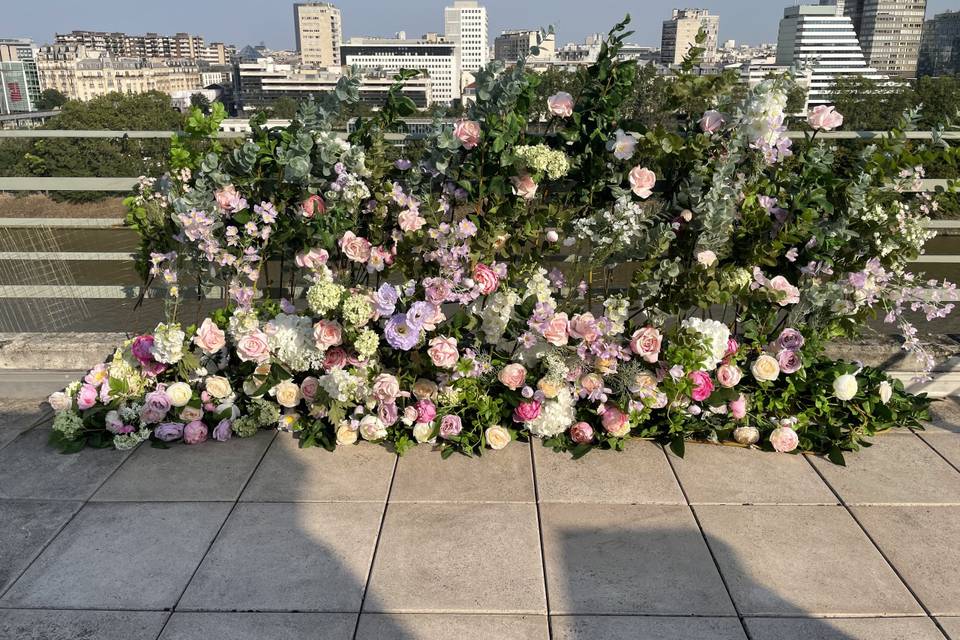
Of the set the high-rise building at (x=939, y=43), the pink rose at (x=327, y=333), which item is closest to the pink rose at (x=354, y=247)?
the pink rose at (x=327, y=333)

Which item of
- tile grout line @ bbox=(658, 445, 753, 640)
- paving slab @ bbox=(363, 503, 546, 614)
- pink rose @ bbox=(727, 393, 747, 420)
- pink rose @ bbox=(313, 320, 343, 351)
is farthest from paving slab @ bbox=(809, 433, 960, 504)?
pink rose @ bbox=(313, 320, 343, 351)

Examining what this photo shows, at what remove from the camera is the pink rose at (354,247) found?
301 cm

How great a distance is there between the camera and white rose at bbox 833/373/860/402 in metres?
3.01

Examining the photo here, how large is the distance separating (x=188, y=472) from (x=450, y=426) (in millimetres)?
1035

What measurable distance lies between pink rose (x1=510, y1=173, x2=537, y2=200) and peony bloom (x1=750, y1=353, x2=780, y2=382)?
117 centimetres

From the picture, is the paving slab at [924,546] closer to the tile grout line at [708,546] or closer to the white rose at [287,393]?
the tile grout line at [708,546]

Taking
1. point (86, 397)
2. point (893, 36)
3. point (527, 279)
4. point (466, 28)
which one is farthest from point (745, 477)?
point (466, 28)

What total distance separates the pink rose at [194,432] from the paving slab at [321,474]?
30cm

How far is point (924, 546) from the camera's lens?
93.4 inches

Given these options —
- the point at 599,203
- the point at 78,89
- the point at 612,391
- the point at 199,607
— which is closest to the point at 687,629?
the point at 612,391

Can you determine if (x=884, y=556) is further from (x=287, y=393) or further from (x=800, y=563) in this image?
(x=287, y=393)

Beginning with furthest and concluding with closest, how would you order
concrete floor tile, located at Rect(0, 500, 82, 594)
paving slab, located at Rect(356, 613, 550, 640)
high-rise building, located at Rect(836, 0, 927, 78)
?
high-rise building, located at Rect(836, 0, 927, 78) < concrete floor tile, located at Rect(0, 500, 82, 594) < paving slab, located at Rect(356, 613, 550, 640)

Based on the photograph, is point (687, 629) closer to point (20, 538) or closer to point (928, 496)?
point (928, 496)

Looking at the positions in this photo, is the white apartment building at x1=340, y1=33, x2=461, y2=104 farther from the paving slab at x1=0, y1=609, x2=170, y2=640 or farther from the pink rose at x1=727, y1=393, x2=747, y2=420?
the paving slab at x1=0, y1=609, x2=170, y2=640
